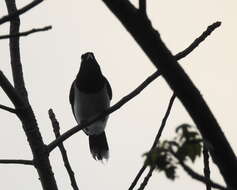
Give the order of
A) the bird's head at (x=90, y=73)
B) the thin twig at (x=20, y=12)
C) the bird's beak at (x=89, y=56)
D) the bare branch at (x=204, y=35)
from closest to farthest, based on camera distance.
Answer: the thin twig at (x=20, y=12)
the bare branch at (x=204, y=35)
the bird's head at (x=90, y=73)
the bird's beak at (x=89, y=56)

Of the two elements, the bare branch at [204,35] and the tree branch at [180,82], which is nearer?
the tree branch at [180,82]

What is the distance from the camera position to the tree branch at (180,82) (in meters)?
1.40

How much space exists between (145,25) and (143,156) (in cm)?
53

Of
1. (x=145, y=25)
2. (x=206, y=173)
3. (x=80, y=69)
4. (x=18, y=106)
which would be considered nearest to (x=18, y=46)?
(x=18, y=106)

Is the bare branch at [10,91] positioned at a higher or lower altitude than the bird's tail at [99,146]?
lower

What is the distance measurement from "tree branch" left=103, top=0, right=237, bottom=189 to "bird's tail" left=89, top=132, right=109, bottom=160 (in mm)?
6859

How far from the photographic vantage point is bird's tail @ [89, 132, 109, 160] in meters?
8.34

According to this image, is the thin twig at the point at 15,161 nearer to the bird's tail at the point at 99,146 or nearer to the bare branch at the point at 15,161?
the bare branch at the point at 15,161

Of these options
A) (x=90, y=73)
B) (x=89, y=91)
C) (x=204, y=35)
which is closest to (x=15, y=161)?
(x=204, y=35)

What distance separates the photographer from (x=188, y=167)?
1.32m

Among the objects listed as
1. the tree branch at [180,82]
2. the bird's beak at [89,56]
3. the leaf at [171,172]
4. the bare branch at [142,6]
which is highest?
the bird's beak at [89,56]

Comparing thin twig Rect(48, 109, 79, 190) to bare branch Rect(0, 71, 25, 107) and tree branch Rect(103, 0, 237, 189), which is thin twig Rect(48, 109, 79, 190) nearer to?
bare branch Rect(0, 71, 25, 107)

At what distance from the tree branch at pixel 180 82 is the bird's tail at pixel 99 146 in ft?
22.5

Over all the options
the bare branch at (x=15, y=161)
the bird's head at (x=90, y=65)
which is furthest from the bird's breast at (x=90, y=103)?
the bare branch at (x=15, y=161)
